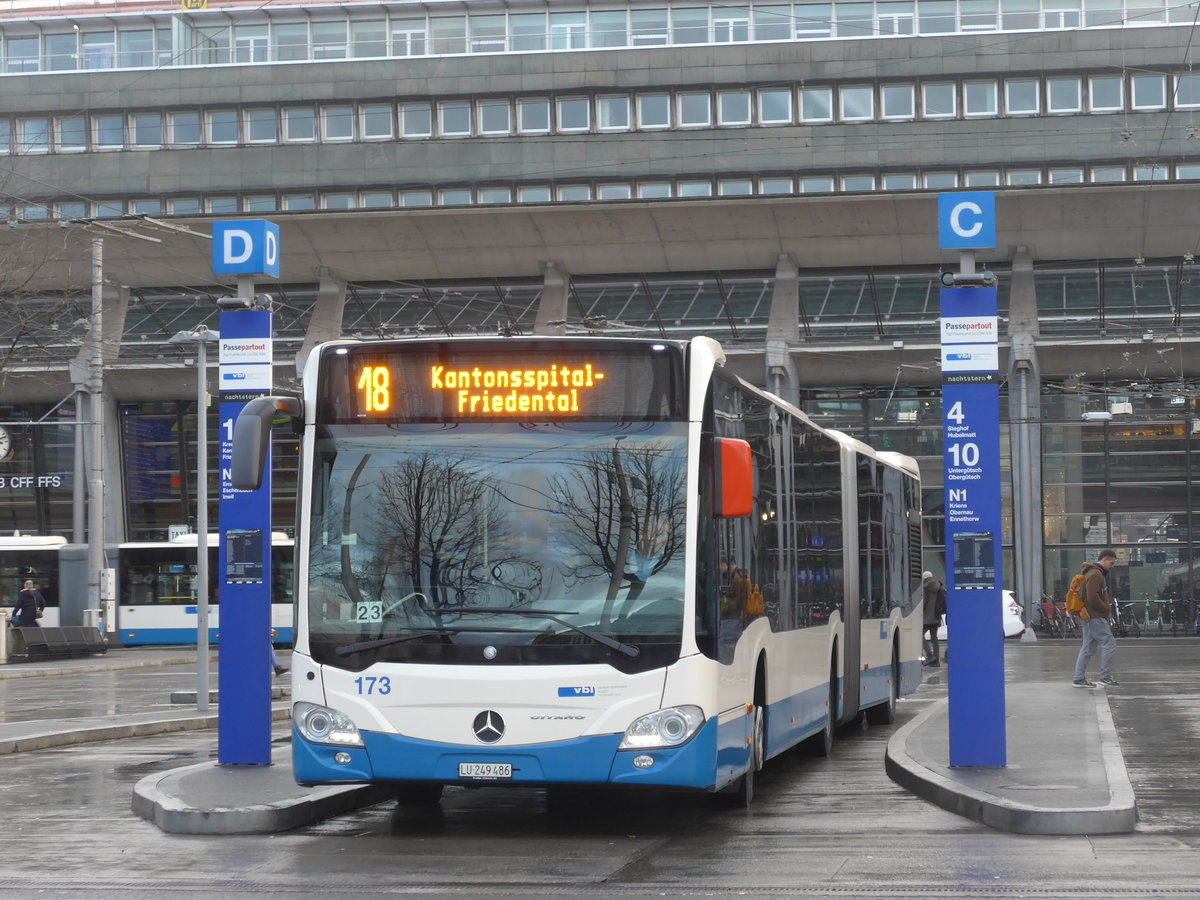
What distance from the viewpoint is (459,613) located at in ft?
31.8

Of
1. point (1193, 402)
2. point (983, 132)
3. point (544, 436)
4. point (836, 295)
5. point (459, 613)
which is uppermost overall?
point (983, 132)

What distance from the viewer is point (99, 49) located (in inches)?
1950

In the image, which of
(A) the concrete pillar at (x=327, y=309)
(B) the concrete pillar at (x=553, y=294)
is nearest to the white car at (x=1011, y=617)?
(B) the concrete pillar at (x=553, y=294)

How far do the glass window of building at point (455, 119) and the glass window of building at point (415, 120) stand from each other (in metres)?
0.29

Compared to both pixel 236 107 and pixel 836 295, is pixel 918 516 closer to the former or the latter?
pixel 836 295

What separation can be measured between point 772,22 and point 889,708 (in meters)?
30.0

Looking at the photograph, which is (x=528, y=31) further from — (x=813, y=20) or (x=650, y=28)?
(x=813, y=20)

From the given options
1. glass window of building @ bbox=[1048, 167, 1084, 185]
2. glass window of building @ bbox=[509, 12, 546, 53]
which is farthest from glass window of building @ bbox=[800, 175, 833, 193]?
glass window of building @ bbox=[509, 12, 546, 53]

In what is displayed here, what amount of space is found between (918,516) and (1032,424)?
70.6 feet

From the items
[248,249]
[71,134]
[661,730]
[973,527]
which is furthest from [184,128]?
[661,730]

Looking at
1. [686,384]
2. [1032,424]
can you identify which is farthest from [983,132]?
[686,384]

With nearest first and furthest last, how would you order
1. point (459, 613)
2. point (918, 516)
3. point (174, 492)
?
point (459, 613), point (918, 516), point (174, 492)

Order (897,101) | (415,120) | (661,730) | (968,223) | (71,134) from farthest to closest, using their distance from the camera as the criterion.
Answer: (71,134) → (415,120) → (897,101) → (968,223) → (661,730)

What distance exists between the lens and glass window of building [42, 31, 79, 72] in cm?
4978
